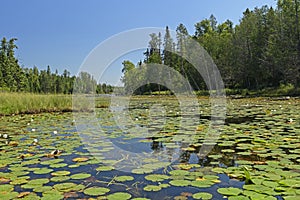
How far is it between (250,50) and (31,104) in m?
26.4

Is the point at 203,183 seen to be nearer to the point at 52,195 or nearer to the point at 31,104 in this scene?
the point at 52,195

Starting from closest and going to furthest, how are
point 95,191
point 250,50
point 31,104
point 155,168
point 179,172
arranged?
point 95,191 < point 179,172 < point 155,168 < point 31,104 < point 250,50

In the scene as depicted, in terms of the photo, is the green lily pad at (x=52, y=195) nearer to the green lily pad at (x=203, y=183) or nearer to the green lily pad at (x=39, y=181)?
the green lily pad at (x=39, y=181)

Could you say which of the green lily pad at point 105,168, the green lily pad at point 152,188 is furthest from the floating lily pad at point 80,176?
the green lily pad at point 152,188

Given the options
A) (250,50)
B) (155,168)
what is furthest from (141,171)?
(250,50)

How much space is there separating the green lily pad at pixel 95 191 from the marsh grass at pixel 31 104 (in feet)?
31.1

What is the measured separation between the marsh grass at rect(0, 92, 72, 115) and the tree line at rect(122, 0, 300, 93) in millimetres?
7097

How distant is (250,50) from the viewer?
3070 cm

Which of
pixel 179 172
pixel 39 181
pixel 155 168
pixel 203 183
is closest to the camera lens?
pixel 203 183

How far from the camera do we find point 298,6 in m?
23.4

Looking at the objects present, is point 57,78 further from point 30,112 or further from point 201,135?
point 201,135

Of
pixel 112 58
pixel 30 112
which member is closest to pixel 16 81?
pixel 30 112

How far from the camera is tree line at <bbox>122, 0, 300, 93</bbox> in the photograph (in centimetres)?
2353

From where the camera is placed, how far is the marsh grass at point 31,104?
10.8 meters
